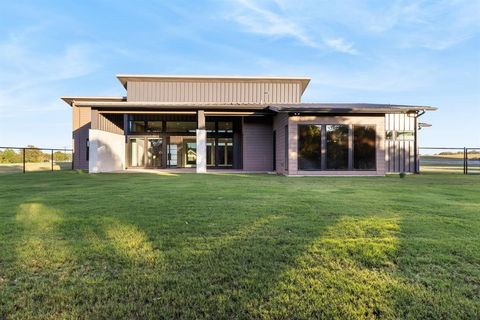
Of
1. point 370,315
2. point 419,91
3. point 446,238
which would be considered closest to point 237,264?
point 370,315

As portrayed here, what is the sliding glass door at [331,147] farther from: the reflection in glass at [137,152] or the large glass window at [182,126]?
the reflection in glass at [137,152]

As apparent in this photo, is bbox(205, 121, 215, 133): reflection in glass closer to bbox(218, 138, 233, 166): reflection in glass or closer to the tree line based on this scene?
bbox(218, 138, 233, 166): reflection in glass

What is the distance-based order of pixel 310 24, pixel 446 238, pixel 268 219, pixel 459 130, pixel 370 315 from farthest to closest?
pixel 459 130
pixel 310 24
pixel 268 219
pixel 446 238
pixel 370 315

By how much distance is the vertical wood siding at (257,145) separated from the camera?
1836 cm

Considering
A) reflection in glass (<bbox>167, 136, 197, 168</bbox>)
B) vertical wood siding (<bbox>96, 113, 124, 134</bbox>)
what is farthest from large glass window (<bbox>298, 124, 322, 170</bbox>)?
vertical wood siding (<bbox>96, 113, 124, 134</bbox>)

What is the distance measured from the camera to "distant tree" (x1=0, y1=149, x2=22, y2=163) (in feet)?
85.4

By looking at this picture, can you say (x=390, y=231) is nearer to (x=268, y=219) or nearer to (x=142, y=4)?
(x=268, y=219)

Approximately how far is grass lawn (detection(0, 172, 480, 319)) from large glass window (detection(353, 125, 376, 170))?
949 cm

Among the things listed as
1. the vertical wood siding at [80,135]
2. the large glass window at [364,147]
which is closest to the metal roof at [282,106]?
the large glass window at [364,147]

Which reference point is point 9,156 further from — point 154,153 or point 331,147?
point 331,147

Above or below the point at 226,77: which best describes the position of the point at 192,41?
above

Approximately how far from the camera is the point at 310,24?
20.8 meters

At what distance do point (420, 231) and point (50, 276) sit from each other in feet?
14.1

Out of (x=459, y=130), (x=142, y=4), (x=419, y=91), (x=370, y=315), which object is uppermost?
(x=142, y=4)
